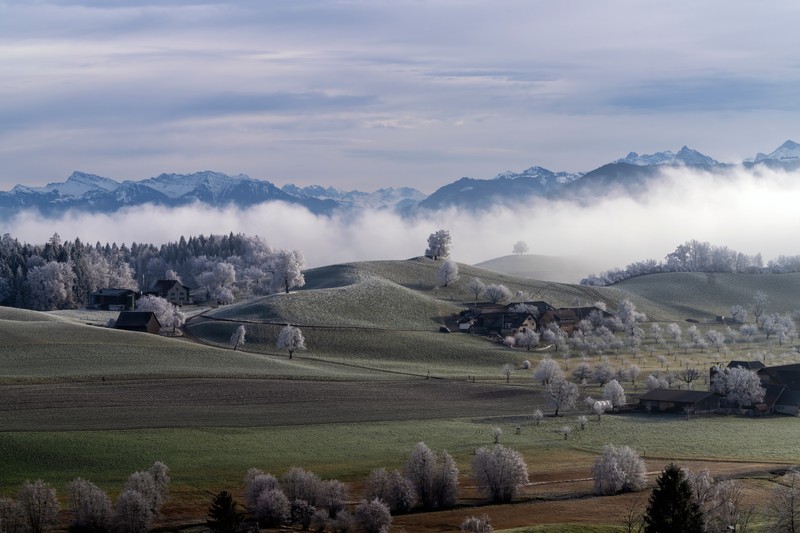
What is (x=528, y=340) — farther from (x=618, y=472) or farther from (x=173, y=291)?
(x=173, y=291)

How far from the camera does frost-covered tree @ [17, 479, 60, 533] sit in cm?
5369

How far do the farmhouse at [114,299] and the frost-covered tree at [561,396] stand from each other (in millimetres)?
94881

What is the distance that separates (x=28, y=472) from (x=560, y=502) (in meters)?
31.5

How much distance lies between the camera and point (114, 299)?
566 ft

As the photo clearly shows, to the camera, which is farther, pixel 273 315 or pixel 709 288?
pixel 709 288

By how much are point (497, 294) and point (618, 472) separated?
347ft

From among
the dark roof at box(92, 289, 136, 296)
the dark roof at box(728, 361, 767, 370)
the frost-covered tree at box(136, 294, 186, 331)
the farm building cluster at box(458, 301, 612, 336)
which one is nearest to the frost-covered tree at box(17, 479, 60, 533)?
the dark roof at box(728, 361, 767, 370)

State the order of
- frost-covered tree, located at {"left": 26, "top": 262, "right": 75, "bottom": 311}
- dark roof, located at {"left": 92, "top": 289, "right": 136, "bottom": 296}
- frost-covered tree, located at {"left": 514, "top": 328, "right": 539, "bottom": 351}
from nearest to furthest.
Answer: frost-covered tree, located at {"left": 514, "top": 328, "right": 539, "bottom": 351}
dark roof, located at {"left": 92, "top": 289, "right": 136, "bottom": 296}
frost-covered tree, located at {"left": 26, "top": 262, "right": 75, "bottom": 311}

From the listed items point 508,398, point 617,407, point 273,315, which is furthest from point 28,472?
point 273,315

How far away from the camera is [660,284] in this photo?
7608 inches

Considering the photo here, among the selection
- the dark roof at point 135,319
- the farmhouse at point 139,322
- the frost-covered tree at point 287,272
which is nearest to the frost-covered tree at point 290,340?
the farmhouse at point 139,322

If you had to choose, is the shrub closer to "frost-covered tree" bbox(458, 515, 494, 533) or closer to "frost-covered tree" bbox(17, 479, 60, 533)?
"frost-covered tree" bbox(458, 515, 494, 533)

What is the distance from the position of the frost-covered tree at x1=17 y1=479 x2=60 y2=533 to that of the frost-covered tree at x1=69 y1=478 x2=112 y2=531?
1017 millimetres

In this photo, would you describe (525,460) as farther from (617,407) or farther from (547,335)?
(547,335)
